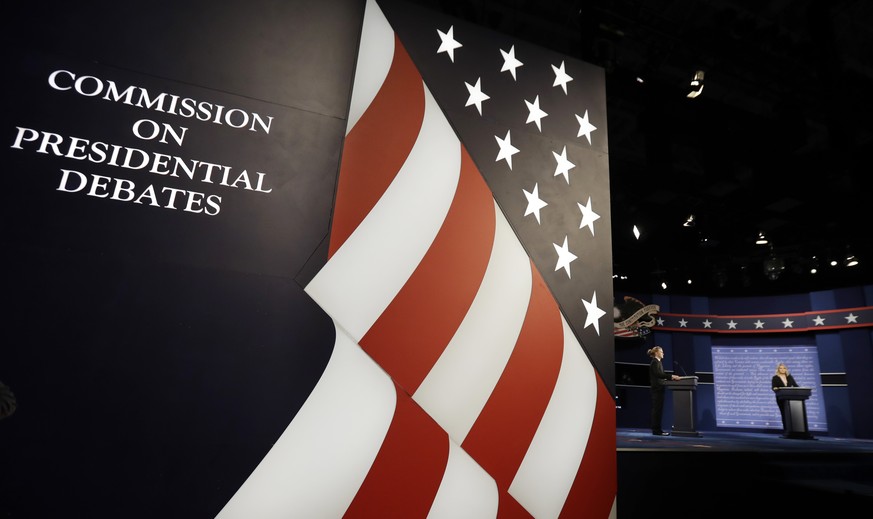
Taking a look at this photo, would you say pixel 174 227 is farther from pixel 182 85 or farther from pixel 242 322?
pixel 182 85

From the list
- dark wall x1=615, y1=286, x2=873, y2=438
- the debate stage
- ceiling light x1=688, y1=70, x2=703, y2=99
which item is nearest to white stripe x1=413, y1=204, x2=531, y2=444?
the debate stage

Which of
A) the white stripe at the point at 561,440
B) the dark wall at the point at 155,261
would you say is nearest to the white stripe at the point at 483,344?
the white stripe at the point at 561,440

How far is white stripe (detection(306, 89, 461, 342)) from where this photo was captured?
200 centimetres

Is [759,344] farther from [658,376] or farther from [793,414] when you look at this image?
[658,376]

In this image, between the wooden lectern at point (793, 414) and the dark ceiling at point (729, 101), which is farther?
the wooden lectern at point (793, 414)

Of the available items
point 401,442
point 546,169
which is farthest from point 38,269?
point 546,169

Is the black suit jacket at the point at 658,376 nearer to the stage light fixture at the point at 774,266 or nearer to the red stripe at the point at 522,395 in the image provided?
the stage light fixture at the point at 774,266

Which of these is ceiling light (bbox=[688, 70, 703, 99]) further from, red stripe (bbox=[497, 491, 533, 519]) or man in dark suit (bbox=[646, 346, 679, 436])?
red stripe (bbox=[497, 491, 533, 519])

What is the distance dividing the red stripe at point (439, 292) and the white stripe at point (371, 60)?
1.87 feet

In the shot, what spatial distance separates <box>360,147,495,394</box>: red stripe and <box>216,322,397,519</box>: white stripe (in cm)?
11

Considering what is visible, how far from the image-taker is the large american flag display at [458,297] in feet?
6.46

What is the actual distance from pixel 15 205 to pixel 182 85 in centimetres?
79

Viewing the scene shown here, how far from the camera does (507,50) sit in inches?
108

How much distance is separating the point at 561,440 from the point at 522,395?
339 millimetres
